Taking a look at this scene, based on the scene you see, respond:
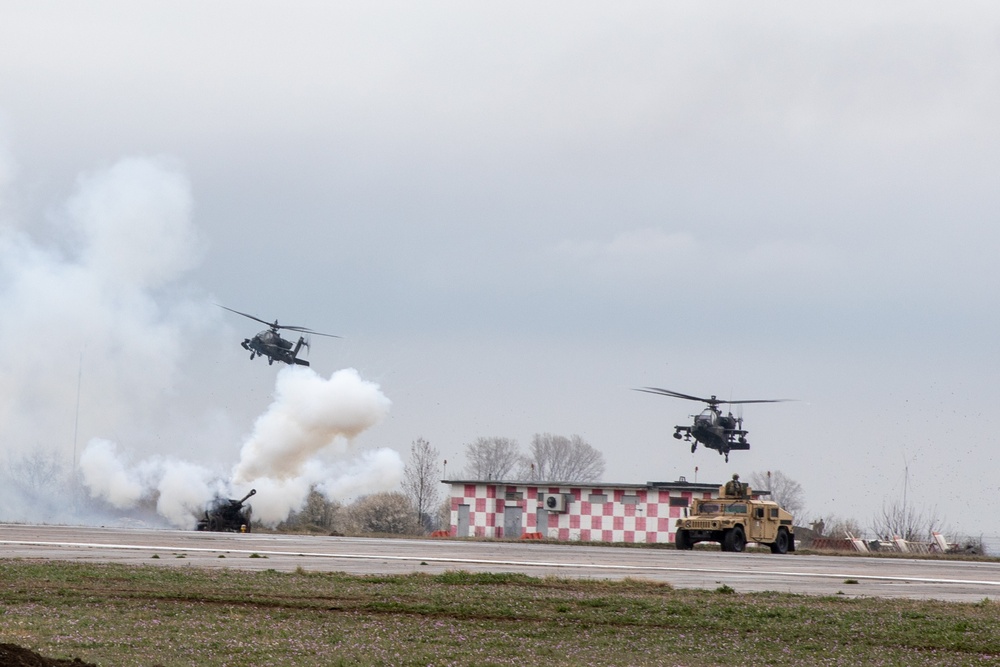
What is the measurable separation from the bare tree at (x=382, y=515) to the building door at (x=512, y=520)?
45.7ft

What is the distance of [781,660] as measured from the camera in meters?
12.1

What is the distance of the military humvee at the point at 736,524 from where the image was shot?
3994 centimetres

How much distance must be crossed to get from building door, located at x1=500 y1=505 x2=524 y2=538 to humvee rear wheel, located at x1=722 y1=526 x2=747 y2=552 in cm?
1598

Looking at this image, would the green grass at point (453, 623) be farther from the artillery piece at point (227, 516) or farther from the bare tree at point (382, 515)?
the bare tree at point (382, 515)

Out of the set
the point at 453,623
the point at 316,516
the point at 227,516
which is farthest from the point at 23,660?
the point at 316,516

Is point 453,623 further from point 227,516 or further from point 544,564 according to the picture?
point 227,516

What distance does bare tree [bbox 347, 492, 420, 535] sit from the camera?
226ft

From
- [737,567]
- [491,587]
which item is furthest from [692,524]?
[491,587]

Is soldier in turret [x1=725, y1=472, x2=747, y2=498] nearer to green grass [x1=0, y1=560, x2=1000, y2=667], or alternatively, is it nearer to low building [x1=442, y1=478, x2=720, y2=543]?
low building [x1=442, y1=478, x2=720, y2=543]

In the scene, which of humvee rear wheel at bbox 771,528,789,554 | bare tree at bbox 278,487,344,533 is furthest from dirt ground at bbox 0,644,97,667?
bare tree at bbox 278,487,344,533

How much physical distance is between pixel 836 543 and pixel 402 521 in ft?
86.9

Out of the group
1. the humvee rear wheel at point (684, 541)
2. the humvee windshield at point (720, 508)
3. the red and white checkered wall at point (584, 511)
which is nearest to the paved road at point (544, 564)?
the humvee rear wheel at point (684, 541)

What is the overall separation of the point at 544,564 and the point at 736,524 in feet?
52.0

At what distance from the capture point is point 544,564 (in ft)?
84.4
